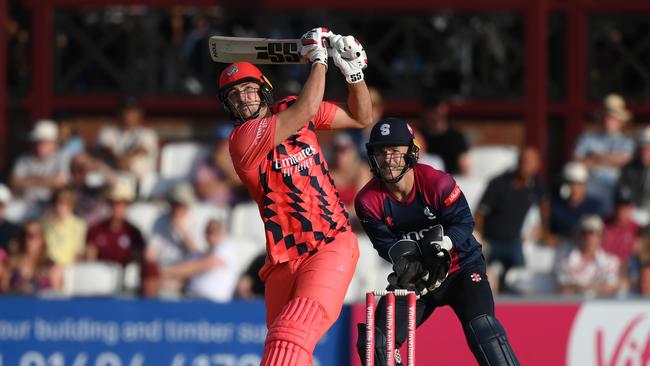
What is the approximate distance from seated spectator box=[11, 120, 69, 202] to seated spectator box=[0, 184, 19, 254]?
1.35 ft

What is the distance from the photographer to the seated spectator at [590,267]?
1130 cm

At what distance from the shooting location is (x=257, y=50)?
7.47 metres

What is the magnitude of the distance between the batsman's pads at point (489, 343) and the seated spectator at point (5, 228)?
5.65 meters

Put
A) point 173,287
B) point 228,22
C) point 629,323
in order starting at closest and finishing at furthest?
point 629,323 → point 173,287 → point 228,22

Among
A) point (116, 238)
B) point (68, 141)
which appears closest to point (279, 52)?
point (116, 238)

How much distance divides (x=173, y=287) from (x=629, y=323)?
3765 mm

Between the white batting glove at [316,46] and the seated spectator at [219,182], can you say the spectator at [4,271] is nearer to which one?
the seated spectator at [219,182]

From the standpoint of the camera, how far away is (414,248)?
23.9 feet

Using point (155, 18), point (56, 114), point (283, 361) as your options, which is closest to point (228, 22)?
point (155, 18)

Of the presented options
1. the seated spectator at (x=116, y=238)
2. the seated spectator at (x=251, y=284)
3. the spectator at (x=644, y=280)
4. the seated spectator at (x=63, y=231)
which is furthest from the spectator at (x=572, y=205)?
the seated spectator at (x=63, y=231)

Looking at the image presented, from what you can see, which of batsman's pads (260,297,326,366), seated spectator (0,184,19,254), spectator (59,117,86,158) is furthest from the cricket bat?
→ spectator (59,117,86,158)

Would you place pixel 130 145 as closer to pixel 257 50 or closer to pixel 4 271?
pixel 4 271

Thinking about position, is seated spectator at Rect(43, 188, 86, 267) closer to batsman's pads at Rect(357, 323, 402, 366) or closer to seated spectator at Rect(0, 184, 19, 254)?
seated spectator at Rect(0, 184, 19, 254)

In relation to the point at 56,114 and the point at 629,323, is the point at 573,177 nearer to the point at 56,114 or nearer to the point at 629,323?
the point at 629,323
